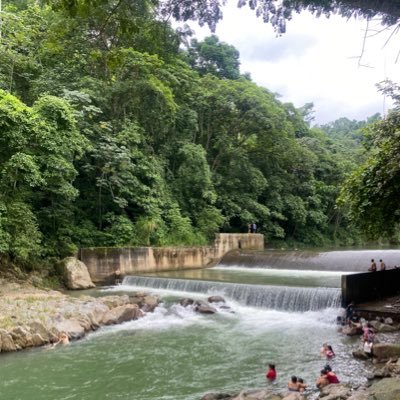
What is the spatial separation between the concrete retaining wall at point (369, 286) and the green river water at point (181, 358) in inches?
24.5

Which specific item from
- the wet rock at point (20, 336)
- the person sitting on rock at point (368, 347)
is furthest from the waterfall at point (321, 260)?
the wet rock at point (20, 336)

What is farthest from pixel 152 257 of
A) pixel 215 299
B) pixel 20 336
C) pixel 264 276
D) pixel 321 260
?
pixel 20 336

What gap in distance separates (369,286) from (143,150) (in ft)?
43.7

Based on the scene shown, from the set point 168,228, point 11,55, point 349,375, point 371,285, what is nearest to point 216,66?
point 168,228

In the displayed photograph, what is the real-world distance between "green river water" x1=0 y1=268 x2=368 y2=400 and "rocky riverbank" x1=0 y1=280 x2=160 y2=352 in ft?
1.15

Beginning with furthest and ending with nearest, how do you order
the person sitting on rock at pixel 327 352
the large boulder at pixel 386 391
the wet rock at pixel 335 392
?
the person sitting on rock at pixel 327 352
the wet rock at pixel 335 392
the large boulder at pixel 386 391

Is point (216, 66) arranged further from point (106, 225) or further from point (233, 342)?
point (233, 342)

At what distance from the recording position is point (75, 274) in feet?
56.0

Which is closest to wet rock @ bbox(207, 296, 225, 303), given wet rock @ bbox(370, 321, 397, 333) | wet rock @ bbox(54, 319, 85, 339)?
wet rock @ bbox(54, 319, 85, 339)

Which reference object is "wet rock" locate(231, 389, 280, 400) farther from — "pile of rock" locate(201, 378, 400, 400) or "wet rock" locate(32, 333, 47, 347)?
"wet rock" locate(32, 333, 47, 347)

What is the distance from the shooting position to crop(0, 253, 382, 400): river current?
25.8 feet

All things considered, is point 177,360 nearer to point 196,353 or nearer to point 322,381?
point 196,353

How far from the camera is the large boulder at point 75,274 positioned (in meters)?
16.9

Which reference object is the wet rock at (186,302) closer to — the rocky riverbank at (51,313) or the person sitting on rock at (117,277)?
the rocky riverbank at (51,313)
